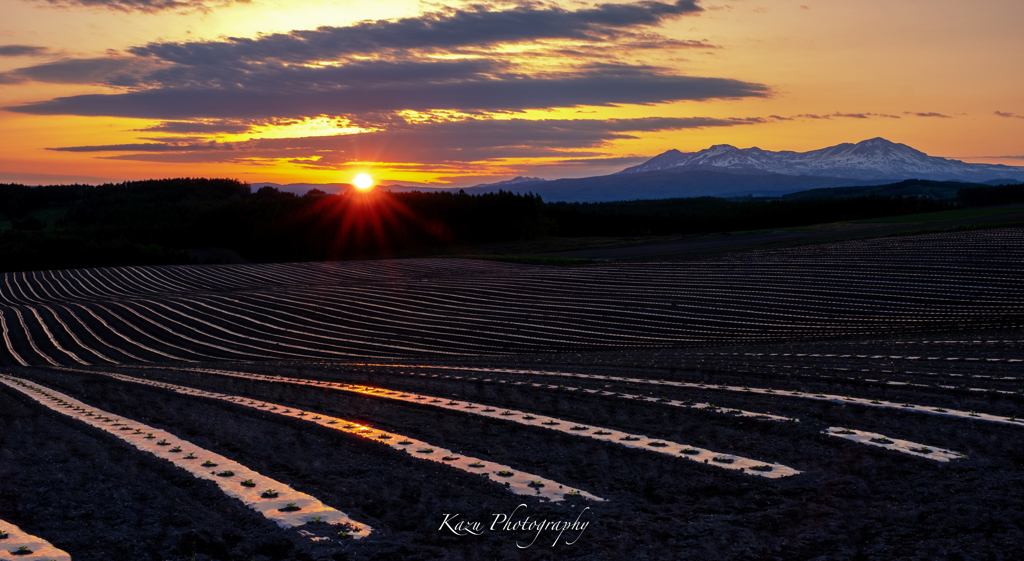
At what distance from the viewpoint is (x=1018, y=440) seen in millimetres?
11094

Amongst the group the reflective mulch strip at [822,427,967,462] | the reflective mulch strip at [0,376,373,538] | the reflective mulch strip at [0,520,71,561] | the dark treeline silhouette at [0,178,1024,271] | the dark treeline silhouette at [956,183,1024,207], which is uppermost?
the dark treeline silhouette at [956,183,1024,207]

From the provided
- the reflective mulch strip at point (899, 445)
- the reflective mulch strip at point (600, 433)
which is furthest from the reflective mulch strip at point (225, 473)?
the reflective mulch strip at point (899, 445)

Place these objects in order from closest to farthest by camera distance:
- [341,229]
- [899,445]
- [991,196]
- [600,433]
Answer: [899,445]
[600,433]
[341,229]
[991,196]

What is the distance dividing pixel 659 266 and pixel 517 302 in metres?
25.8

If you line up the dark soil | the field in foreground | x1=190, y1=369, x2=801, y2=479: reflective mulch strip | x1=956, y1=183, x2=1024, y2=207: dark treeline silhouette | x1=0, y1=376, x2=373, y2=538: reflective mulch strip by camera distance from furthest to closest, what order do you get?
x1=956, y1=183, x2=1024, y2=207: dark treeline silhouette < x1=190, y1=369, x2=801, y2=479: reflective mulch strip < x1=0, y1=376, x2=373, y2=538: reflective mulch strip < the field in foreground < the dark soil

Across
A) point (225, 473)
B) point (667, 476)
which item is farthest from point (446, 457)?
point (667, 476)

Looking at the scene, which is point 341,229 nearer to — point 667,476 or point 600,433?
point 600,433

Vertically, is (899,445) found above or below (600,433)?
above

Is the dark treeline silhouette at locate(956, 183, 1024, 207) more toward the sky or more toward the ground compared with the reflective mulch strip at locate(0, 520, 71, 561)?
more toward the sky

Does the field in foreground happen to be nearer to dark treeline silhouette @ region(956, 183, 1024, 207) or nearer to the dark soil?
the dark soil

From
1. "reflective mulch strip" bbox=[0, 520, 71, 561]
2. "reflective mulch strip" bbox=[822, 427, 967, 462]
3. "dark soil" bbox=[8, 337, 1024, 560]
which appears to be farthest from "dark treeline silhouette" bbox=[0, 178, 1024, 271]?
"reflective mulch strip" bbox=[0, 520, 71, 561]

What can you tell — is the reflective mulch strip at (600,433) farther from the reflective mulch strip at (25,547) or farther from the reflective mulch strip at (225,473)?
the reflective mulch strip at (25,547)

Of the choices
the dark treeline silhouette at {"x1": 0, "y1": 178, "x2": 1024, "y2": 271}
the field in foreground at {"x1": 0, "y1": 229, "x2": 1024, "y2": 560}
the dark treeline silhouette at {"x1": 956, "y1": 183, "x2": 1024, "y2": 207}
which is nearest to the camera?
the field in foreground at {"x1": 0, "y1": 229, "x2": 1024, "y2": 560}

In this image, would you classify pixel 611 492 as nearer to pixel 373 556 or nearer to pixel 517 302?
pixel 373 556
